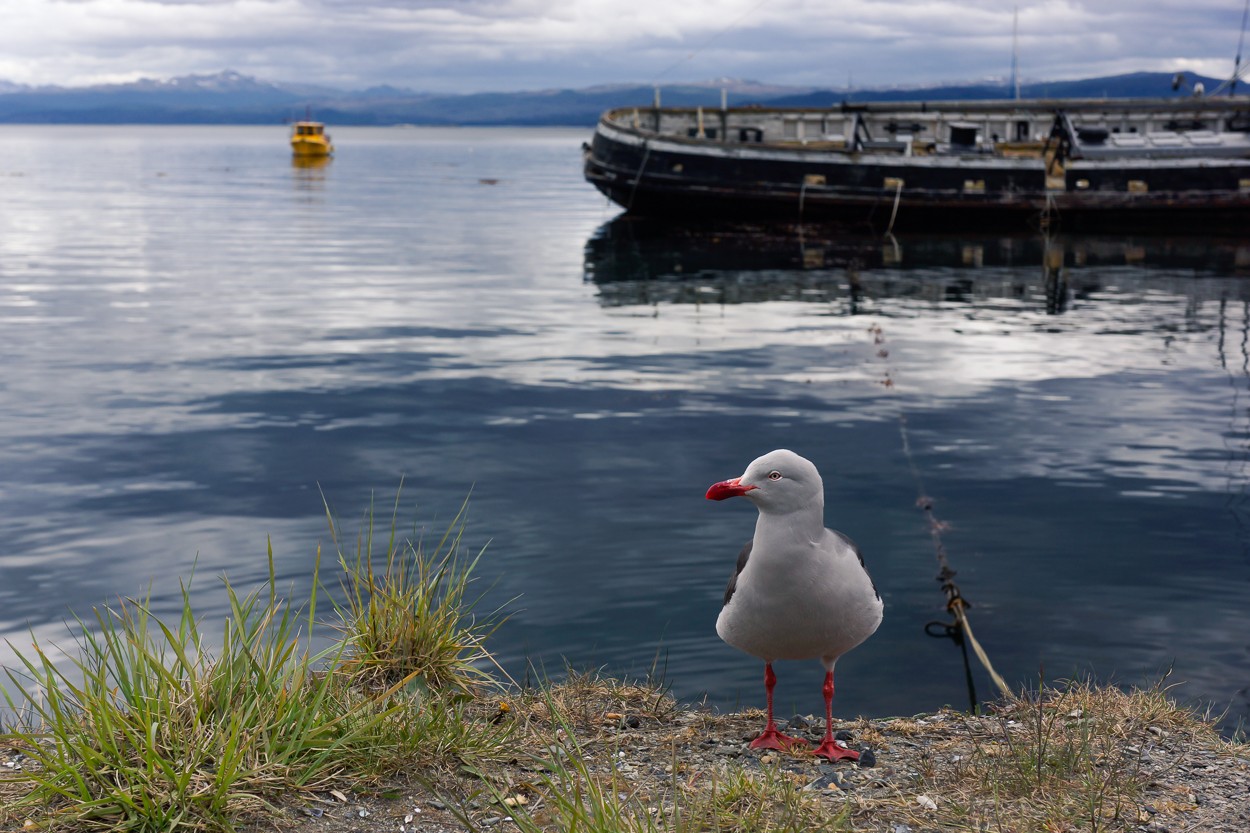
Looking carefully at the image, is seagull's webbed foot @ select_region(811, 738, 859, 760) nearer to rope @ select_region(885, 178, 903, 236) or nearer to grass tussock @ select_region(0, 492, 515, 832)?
grass tussock @ select_region(0, 492, 515, 832)

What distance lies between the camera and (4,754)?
510cm

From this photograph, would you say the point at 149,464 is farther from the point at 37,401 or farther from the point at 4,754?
the point at 4,754

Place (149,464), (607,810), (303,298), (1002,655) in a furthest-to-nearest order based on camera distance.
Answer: (303,298) < (149,464) < (1002,655) < (607,810)

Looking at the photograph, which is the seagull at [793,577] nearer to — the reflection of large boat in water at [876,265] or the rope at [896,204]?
the reflection of large boat in water at [876,265]

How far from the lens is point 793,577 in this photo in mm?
4777

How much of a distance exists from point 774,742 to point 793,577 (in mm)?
920

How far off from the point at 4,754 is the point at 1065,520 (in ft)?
27.2

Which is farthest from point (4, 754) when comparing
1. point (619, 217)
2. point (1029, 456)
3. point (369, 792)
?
point (619, 217)

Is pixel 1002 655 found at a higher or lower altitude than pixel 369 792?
lower

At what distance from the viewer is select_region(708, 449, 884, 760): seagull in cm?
470

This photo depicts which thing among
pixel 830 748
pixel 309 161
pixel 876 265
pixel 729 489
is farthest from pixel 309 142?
pixel 729 489

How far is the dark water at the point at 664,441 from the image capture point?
8.36 m

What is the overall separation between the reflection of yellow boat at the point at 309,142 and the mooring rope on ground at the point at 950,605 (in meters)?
107

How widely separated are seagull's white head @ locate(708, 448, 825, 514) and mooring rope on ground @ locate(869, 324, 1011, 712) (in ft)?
5.76
